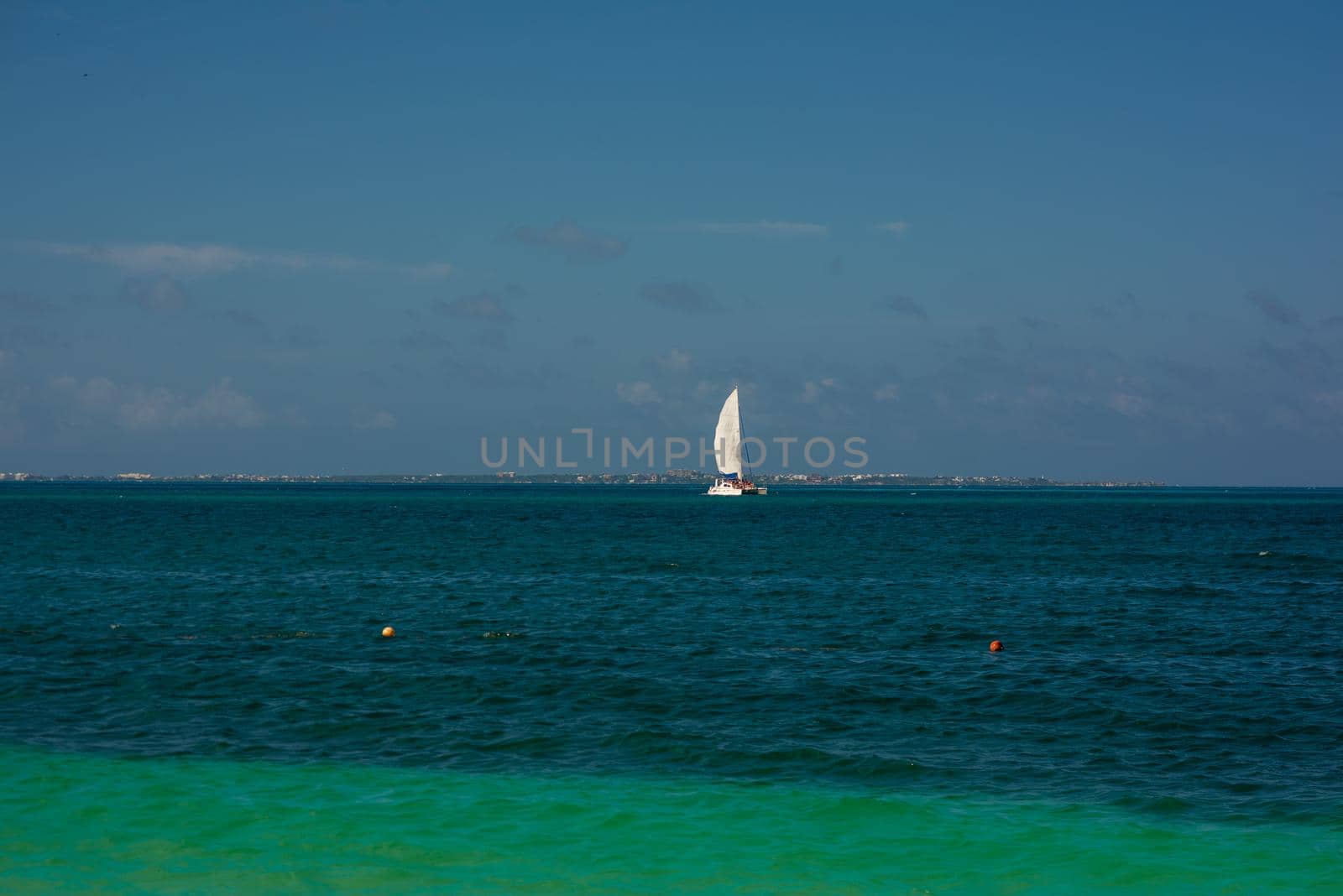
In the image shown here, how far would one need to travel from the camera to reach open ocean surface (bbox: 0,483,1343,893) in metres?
15.3

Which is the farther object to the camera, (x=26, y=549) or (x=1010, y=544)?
(x=1010, y=544)

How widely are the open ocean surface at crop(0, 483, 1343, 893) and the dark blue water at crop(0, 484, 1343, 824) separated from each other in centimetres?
12

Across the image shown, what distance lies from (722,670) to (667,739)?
22.4 feet

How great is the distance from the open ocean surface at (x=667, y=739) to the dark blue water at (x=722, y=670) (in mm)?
122

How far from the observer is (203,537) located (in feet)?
264

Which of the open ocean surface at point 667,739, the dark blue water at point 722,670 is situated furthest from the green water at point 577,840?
the dark blue water at point 722,670

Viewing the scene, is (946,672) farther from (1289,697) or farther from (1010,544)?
(1010,544)

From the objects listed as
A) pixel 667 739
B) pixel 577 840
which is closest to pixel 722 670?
pixel 667 739

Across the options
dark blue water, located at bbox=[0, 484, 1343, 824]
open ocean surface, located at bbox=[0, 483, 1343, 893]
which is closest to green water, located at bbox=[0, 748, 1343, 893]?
open ocean surface, located at bbox=[0, 483, 1343, 893]

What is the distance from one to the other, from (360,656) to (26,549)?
46987mm

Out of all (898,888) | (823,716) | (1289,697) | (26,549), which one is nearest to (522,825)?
(898,888)

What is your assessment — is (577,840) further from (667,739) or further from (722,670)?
(722,670)

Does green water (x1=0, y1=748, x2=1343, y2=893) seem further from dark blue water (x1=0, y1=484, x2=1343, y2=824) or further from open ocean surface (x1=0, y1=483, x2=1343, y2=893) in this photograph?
dark blue water (x1=0, y1=484, x2=1343, y2=824)

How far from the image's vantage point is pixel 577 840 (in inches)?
632
